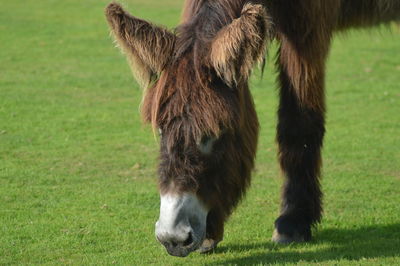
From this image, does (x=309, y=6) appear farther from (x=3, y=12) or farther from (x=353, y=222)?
(x=3, y=12)

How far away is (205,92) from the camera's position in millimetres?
5324

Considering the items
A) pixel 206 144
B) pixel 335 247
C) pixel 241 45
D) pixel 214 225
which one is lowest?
pixel 335 247

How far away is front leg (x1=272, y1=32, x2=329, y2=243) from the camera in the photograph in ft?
21.6

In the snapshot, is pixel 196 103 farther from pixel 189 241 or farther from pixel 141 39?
pixel 189 241

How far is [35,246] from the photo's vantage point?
6391 millimetres

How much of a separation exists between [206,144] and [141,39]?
0.96 m

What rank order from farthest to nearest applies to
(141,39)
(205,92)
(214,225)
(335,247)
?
(335,247) → (214,225) → (141,39) → (205,92)

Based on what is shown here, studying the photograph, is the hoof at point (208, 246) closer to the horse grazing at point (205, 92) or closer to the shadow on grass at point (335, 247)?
the horse grazing at point (205, 92)

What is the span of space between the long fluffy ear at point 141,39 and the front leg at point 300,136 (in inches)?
59.4

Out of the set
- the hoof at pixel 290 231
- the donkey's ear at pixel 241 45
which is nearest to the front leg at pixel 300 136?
the hoof at pixel 290 231

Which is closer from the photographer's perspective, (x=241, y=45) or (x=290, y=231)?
(x=241, y=45)

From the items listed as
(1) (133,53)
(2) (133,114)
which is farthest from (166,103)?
(2) (133,114)

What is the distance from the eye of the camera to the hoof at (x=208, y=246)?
19.6ft

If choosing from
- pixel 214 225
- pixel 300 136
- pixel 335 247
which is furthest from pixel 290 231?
pixel 214 225
